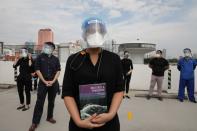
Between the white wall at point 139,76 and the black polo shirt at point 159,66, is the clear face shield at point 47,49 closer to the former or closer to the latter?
the black polo shirt at point 159,66

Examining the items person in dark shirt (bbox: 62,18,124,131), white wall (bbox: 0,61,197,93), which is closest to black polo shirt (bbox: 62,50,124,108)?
person in dark shirt (bbox: 62,18,124,131)

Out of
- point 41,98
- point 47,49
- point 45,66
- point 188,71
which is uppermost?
point 47,49

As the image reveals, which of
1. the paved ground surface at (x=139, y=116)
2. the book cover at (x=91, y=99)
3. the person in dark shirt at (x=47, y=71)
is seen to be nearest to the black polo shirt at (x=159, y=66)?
the paved ground surface at (x=139, y=116)

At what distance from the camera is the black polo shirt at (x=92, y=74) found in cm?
221

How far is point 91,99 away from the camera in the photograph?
2.19 meters

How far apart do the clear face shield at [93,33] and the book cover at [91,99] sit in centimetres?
37

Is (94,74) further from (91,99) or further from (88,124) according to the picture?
(88,124)

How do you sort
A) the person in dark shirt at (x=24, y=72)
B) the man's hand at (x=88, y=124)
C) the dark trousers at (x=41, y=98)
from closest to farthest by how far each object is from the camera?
1. the man's hand at (x=88, y=124)
2. the dark trousers at (x=41, y=98)
3. the person in dark shirt at (x=24, y=72)

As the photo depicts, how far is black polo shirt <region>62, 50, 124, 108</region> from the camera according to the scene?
221cm

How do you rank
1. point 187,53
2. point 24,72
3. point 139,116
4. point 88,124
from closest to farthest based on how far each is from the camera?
point 88,124 < point 139,116 < point 24,72 < point 187,53

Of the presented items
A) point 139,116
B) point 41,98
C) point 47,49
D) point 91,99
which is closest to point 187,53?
point 139,116

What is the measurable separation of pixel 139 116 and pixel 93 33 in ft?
16.7

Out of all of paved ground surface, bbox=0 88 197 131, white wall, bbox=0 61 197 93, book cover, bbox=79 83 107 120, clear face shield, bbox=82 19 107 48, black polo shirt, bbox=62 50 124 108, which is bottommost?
paved ground surface, bbox=0 88 197 131

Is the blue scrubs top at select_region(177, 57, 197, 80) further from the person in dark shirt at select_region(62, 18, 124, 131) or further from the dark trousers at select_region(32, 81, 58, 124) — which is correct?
the person in dark shirt at select_region(62, 18, 124, 131)
